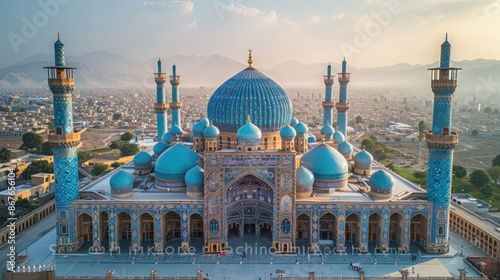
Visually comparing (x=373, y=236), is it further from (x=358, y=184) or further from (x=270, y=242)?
(x=270, y=242)

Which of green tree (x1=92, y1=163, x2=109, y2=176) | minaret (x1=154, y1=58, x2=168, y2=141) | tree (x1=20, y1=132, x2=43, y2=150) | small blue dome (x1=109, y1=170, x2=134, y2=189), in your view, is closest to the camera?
small blue dome (x1=109, y1=170, x2=134, y2=189)

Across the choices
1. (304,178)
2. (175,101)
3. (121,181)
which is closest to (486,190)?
(304,178)

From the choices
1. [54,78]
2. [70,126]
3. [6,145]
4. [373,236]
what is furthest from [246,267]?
[6,145]

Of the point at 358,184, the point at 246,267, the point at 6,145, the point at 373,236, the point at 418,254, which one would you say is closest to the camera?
the point at 246,267

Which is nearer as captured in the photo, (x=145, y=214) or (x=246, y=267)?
(x=246, y=267)

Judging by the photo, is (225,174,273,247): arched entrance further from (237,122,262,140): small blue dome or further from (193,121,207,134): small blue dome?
(193,121,207,134): small blue dome

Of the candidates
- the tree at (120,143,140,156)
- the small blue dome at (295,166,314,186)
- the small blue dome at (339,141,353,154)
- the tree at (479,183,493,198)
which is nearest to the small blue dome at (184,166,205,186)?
the small blue dome at (295,166,314,186)

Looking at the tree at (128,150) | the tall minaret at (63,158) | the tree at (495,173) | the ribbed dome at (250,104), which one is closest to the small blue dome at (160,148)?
the ribbed dome at (250,104)

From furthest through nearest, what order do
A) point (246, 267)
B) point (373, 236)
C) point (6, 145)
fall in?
point (6, 145) < point (373, 236) < point (246, 267)
